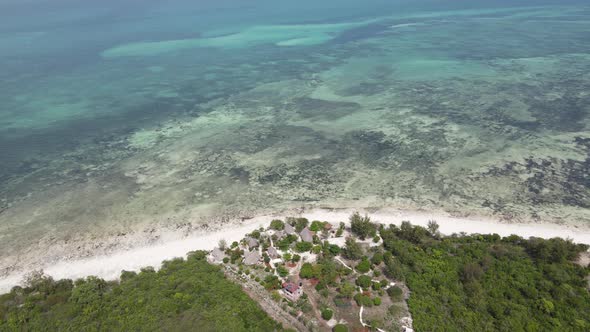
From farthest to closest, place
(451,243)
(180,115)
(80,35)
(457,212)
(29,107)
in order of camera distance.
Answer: (80,35)
(29,107)
(180,115)
(457,212)
(451,243)

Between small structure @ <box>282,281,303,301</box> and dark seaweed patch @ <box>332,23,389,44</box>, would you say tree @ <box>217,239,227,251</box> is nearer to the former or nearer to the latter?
small structure @ <box>282,281,303,301</box>

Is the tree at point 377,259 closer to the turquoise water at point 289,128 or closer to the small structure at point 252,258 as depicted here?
→ the turquoise water at point 289,128

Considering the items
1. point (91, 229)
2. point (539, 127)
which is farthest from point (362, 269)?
point (539, 127)

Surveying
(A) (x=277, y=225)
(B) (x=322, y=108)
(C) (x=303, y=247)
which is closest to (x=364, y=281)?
(C) (x=303, y=247)

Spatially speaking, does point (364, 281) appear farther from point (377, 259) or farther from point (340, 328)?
point (340, 328)

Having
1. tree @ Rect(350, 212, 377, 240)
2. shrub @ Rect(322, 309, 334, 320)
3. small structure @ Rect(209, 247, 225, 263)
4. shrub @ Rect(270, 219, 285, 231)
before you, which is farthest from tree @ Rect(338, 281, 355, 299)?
small structure @ Rect(209, 247, 225, 263)

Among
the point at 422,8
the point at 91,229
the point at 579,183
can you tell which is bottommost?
the point at 91,229

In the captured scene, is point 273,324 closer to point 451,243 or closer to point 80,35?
point 451,243
